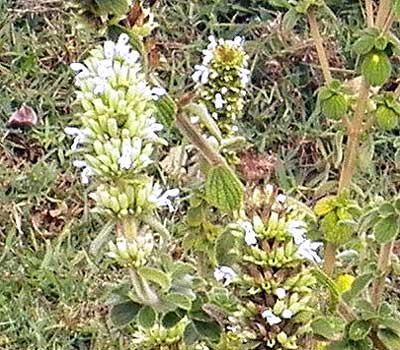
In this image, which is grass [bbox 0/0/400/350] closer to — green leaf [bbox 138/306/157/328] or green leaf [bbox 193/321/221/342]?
green leaf [bbox 193/321/221/342]

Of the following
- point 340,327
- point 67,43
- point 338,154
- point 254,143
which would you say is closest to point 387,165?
point 254,143

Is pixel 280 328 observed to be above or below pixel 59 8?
above

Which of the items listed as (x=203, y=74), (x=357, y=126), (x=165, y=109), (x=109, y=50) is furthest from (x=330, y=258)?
(x=109, y=50)

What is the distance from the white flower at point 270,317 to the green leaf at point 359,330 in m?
0.18

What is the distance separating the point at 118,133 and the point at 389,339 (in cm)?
38

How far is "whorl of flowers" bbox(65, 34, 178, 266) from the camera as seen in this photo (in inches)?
33.8

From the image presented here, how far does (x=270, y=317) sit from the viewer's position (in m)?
0.90

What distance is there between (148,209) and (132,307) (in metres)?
0.10

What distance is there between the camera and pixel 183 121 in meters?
1.06

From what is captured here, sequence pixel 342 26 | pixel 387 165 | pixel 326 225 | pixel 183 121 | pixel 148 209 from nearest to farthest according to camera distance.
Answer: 1. pixel 148 209
2. pixel 183 121
3. pixel 326 225
4. pixel 387 165
5. pixel 342 26

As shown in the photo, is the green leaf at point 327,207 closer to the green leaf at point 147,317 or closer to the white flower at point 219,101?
the white flower at point 219,101

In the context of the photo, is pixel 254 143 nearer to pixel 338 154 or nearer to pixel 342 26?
pixel 342 26

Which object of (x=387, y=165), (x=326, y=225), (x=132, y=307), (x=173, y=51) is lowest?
(x=387, y=165)

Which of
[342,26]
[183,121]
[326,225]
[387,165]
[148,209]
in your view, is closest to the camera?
[148,209]
